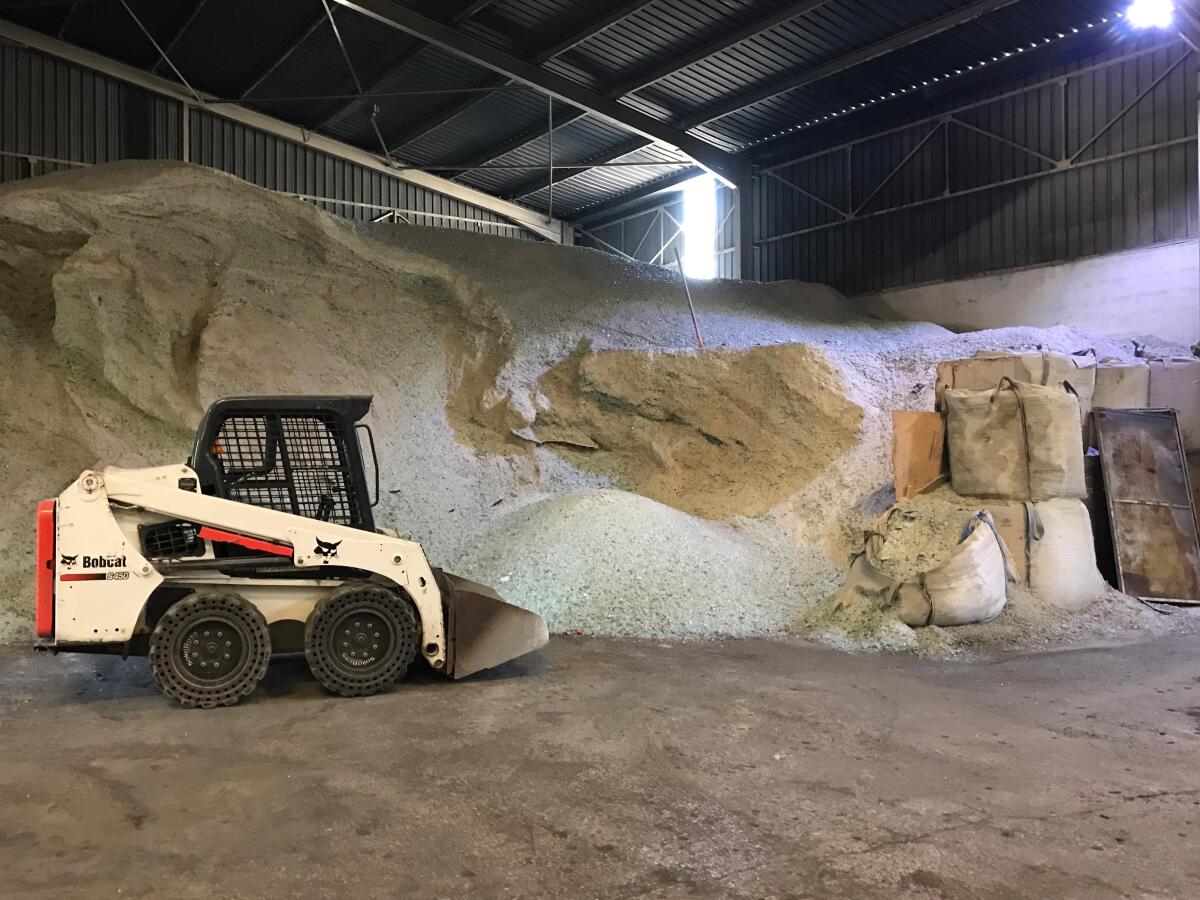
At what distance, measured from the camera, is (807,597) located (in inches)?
323

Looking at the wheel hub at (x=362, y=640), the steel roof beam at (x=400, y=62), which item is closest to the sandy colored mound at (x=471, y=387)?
the wheel hub at (x=362, y=640)

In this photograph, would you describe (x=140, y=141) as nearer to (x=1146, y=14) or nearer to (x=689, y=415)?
(x=689, y=415)

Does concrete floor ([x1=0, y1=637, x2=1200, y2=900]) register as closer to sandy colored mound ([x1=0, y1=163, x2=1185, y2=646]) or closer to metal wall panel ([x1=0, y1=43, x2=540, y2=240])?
sandy colored mound ([x1=0, y1=163, x2=1185, y2=646])

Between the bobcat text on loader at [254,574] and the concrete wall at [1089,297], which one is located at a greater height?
the concrete wall at [1089,297]

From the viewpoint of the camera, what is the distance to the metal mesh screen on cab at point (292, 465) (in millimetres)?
5418

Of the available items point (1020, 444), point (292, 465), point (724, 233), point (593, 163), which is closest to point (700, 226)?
point (724, 233)

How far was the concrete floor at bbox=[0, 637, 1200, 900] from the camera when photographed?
2.91 m

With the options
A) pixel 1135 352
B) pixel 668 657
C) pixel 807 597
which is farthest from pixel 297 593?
pixel 1135 352

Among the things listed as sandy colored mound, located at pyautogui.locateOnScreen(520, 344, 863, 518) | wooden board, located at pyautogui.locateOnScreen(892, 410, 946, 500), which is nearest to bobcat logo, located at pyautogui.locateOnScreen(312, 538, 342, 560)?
wooden board, located at pyautogui.locateOnScreen(892, 410, 946, 500)

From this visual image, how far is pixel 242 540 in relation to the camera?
511 centimetres

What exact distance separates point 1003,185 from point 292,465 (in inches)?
568

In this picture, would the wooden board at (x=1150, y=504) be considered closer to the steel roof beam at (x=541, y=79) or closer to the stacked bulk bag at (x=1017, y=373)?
the stacked bulk bag at (x=1017, y=373)

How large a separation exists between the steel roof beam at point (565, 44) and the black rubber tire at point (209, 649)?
11.5m

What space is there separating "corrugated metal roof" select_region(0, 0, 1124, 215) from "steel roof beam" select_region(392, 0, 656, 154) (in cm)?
3
